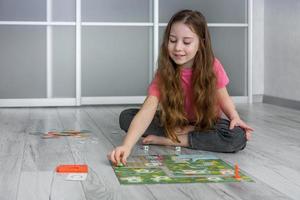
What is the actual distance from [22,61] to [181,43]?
2317 millimetres

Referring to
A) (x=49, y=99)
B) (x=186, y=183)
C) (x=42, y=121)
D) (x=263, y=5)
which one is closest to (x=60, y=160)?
(x=186, y=183)

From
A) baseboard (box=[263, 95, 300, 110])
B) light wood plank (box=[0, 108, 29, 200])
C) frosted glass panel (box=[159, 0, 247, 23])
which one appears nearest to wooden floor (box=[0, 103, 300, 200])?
light wood plank (box=[0, 108, 29, 200])

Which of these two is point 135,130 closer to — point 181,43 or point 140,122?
point 140,122

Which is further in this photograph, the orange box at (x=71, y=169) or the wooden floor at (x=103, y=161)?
the orange box at (x=71, y=169)

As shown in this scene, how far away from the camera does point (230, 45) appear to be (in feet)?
15.2

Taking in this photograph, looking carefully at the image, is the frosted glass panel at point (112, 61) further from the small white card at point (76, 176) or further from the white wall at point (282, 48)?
the small white card at point (76, 176)

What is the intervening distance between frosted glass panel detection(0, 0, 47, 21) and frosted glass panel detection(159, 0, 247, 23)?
3.23 feet

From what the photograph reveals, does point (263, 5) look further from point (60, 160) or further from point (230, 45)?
point (60, 160)

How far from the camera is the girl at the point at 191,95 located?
2232 mm

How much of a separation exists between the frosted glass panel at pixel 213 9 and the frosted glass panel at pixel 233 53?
0.29 ft

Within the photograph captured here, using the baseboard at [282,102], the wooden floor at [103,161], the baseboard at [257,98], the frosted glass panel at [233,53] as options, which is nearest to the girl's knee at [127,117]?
the wooden floor at [103,161]

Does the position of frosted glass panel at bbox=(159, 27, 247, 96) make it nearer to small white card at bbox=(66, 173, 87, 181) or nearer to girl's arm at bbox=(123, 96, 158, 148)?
girl's arm at bbox=(123, 96, 158, 148)

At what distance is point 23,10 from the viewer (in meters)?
4.21

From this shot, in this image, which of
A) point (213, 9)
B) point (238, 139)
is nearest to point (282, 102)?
point (213, 9)
